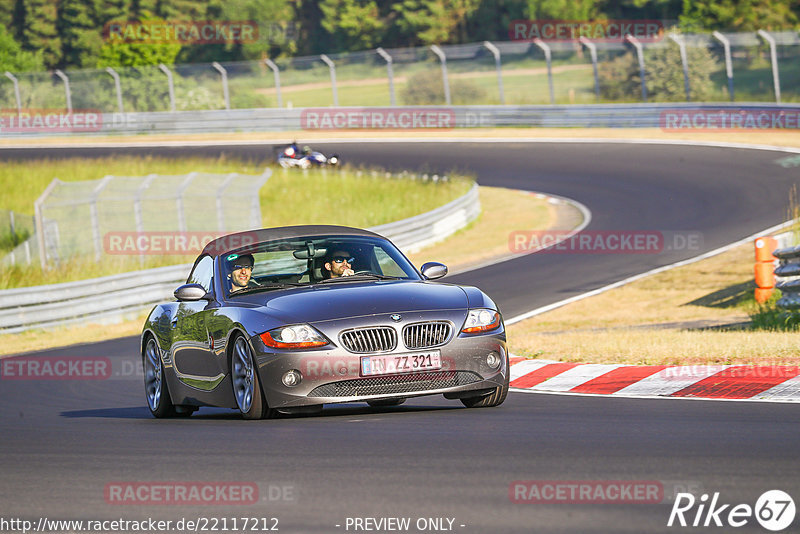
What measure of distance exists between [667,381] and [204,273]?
3791 millimetres

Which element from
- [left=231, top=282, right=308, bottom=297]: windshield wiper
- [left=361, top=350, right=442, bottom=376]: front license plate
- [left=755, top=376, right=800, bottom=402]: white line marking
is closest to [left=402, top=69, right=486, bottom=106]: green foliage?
[left=231, top=282, right=308, bottom=297]: windshield wiper

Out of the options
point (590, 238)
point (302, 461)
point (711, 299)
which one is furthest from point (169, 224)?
point (302, 461)

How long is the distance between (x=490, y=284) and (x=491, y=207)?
1169cm

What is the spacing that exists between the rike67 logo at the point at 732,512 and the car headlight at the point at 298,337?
11.4 feet

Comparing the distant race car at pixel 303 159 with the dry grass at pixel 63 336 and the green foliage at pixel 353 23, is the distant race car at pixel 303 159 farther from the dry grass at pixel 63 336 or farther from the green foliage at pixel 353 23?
the green foliage at pixel 353 23

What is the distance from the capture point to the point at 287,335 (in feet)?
27.0

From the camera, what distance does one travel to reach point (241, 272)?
375 inches

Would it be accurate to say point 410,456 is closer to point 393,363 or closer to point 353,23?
point 393,363

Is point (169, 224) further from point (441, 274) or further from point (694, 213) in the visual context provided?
point (441, 274)

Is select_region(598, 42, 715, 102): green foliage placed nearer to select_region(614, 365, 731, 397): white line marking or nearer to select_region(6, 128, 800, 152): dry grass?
select_region(6, 128, 800, 152): dry grass

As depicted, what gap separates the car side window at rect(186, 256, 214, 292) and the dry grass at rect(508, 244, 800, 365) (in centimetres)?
363
